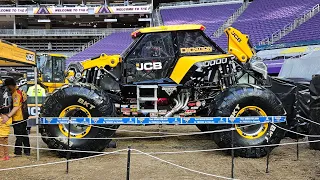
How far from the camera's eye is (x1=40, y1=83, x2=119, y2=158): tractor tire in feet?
20.5

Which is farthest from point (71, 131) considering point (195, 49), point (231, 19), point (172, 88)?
point (231, 19)

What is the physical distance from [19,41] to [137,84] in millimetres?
40722

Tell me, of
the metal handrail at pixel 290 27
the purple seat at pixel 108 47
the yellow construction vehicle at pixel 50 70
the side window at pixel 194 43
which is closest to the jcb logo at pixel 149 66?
the side window at pixel 194 43

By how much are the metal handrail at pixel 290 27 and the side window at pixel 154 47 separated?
68.2 feet


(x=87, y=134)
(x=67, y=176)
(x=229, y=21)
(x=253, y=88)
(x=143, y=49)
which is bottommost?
(x=67, y=176)

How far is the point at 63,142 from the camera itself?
6258 mm

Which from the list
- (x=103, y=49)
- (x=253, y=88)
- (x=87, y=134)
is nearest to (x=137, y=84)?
(x=87, y=134)

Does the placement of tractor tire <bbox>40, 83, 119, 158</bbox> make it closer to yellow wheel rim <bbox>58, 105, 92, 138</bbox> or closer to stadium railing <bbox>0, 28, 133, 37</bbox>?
yellow wheel rim <bbox>58, 105, 92, 138</bbox>

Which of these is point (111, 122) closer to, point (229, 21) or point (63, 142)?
point (63, 142)

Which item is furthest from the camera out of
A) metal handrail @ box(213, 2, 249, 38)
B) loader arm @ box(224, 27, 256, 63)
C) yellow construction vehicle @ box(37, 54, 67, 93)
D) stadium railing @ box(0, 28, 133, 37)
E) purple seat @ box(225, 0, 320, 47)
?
stadium railing @ box(0, 28, 133, 37)

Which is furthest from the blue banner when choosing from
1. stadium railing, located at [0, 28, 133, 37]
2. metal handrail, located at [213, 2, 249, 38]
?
stadium railing, located at [0, 28, 133, 37]

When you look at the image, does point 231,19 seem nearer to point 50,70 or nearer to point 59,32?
point 59,32

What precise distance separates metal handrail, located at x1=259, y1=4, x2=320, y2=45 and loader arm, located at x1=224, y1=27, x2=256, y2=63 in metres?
19.9

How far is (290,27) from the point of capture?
2667cm
